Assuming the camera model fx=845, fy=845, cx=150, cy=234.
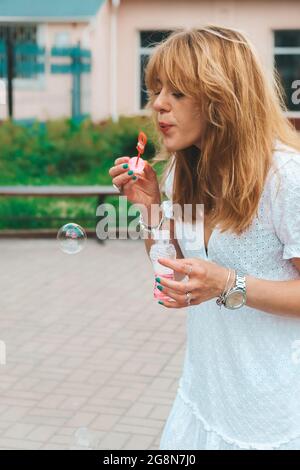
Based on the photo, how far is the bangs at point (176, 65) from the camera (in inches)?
73.1

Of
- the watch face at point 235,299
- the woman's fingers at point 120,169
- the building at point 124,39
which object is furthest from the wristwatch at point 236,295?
the building at point 124,39

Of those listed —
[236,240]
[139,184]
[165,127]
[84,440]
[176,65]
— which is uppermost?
[176,65]

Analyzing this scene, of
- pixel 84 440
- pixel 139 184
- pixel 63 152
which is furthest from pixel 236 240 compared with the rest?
pixel 63 152

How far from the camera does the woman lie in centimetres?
184

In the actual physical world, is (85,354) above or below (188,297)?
below

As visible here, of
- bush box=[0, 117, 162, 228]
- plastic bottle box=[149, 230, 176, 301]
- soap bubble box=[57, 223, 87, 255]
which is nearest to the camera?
plastic bottle box=[149, 230, 176, 301]

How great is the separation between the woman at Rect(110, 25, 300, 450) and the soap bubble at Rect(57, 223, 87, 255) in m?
1.19

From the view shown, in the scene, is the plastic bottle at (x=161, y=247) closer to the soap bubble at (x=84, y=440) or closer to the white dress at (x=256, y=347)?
the white dress at (x=256, y=347)

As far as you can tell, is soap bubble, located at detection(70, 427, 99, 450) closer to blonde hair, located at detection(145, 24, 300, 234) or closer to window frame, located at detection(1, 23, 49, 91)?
blonde hair, located at detection(145, 24, 300, 234)

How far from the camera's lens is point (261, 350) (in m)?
1.94

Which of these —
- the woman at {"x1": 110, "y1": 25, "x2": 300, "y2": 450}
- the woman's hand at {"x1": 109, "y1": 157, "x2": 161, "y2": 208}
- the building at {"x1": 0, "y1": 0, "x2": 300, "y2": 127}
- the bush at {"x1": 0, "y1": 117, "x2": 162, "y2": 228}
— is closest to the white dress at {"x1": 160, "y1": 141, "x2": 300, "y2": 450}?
the woman at {"x1": 110, "y1": 25, "x2": 300, "y2": 450}

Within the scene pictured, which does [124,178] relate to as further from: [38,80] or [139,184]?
[38,80]

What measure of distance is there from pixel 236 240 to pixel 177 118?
0.31 metres

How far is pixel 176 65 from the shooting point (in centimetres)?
187
